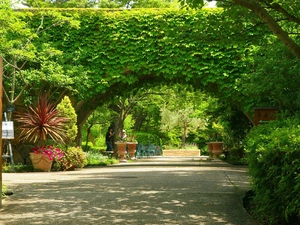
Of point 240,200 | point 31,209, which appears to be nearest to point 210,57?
point 240,200

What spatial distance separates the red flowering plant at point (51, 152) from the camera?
42.3 ft

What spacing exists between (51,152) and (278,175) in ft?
32.0

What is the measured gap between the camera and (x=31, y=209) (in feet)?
17.6

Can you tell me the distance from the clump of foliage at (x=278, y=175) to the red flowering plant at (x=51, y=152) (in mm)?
8901

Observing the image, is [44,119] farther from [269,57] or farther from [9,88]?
[269,57]

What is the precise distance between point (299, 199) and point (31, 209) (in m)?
3.13

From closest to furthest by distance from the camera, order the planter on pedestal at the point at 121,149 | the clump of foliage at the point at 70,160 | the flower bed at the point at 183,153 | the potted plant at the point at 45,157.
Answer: the potted plant at the point at 45,157 < the clump of foliage at the point at 70,160 < the planter on pedestal at the point at 121,149 < the flower bed at the point at 183,153

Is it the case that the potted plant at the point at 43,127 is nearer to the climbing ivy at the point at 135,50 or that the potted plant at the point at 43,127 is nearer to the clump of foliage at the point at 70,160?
the clump of foliage at the point at 70,160

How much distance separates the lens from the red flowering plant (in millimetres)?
12906

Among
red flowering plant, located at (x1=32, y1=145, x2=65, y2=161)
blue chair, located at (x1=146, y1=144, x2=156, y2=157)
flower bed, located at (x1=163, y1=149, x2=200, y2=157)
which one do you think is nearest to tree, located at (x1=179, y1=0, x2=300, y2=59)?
red flowering plant, located at (x1=32, y1=145, x2=65, y2=161)

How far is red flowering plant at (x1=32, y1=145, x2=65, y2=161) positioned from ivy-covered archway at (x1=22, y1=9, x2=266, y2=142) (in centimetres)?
242

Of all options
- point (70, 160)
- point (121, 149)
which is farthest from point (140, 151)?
point (70, 160)

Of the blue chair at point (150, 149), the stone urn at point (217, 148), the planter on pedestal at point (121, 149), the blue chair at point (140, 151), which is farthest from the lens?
the blue chair at point (150, 149)

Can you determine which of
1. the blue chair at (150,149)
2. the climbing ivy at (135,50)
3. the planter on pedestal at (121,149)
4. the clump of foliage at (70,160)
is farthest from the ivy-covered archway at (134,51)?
the blue chair at (150,149)
